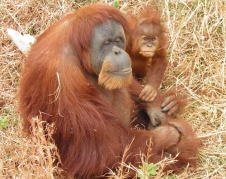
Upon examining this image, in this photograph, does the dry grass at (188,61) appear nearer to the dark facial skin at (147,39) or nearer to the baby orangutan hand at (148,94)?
the baby orangutan hand at (148,94)

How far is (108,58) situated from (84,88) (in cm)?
28

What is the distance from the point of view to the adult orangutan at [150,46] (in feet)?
15.0

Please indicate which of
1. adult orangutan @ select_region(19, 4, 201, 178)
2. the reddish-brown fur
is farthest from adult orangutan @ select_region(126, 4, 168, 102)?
adult orangutan @ select_region(19, 4, 201, 178)

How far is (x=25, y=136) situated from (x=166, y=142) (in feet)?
3.68

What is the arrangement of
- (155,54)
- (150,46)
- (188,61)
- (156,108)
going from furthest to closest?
(188,61)
(155,54)
(150,46)
(156,108)

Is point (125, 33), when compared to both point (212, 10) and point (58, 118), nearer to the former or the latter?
point (58, 118)

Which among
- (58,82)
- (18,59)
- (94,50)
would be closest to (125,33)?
(94,50)

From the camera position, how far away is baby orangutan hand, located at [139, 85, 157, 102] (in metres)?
4.37

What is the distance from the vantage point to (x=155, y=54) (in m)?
4.78

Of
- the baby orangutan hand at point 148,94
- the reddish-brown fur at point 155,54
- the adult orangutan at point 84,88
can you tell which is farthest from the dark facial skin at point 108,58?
the reddish-brown fur at point 155,54

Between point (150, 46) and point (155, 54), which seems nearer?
point (150, 46)

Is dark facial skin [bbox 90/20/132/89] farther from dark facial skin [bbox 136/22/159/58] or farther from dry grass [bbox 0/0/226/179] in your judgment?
dark facial skin [bbox 136/22/159/58]

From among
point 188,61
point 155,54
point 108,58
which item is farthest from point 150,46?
point 108,58

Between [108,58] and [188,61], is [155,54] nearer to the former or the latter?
[188,61]
